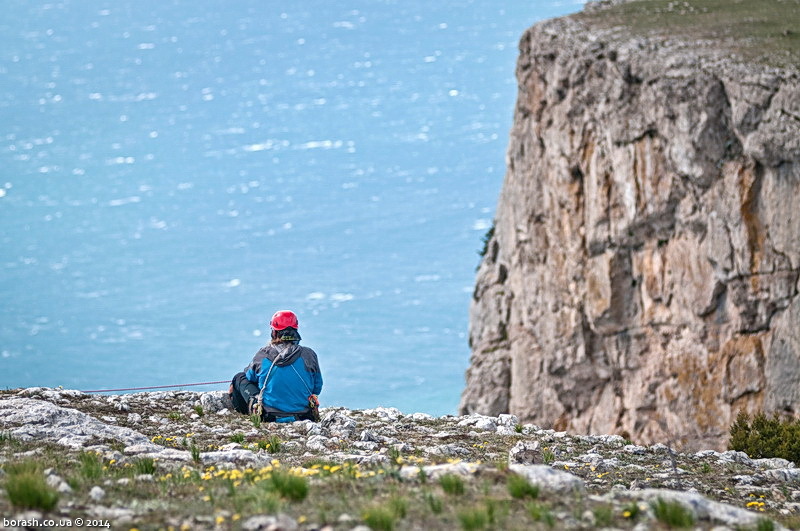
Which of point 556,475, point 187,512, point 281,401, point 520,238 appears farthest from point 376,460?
point 520,238

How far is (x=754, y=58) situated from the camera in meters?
36.3

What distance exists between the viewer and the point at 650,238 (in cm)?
4003

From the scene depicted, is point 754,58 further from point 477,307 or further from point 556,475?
point 556,475

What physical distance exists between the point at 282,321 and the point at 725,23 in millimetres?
31485

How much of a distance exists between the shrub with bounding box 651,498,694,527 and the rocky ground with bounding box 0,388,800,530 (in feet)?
0.04

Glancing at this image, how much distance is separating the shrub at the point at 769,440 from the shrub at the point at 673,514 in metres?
12.5

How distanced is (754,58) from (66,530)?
110ft

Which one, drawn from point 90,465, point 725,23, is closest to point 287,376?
point 90,465

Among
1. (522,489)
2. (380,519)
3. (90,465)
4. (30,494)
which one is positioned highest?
(30,494)

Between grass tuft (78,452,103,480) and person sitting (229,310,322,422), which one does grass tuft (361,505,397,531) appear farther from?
person sitting (229,310,322,422)

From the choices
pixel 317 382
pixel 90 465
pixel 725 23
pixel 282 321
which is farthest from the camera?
pixel 725 23

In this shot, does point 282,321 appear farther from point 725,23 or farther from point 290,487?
point 725,23

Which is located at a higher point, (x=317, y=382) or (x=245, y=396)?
(x=317, y=382)

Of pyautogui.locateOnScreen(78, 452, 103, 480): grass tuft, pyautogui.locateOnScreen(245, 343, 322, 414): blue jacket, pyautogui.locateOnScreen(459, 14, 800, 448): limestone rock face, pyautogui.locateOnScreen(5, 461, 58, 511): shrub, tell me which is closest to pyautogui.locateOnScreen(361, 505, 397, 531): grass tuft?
pyautogui.locateOnScreen(5, 461, 58, 511): shrub
